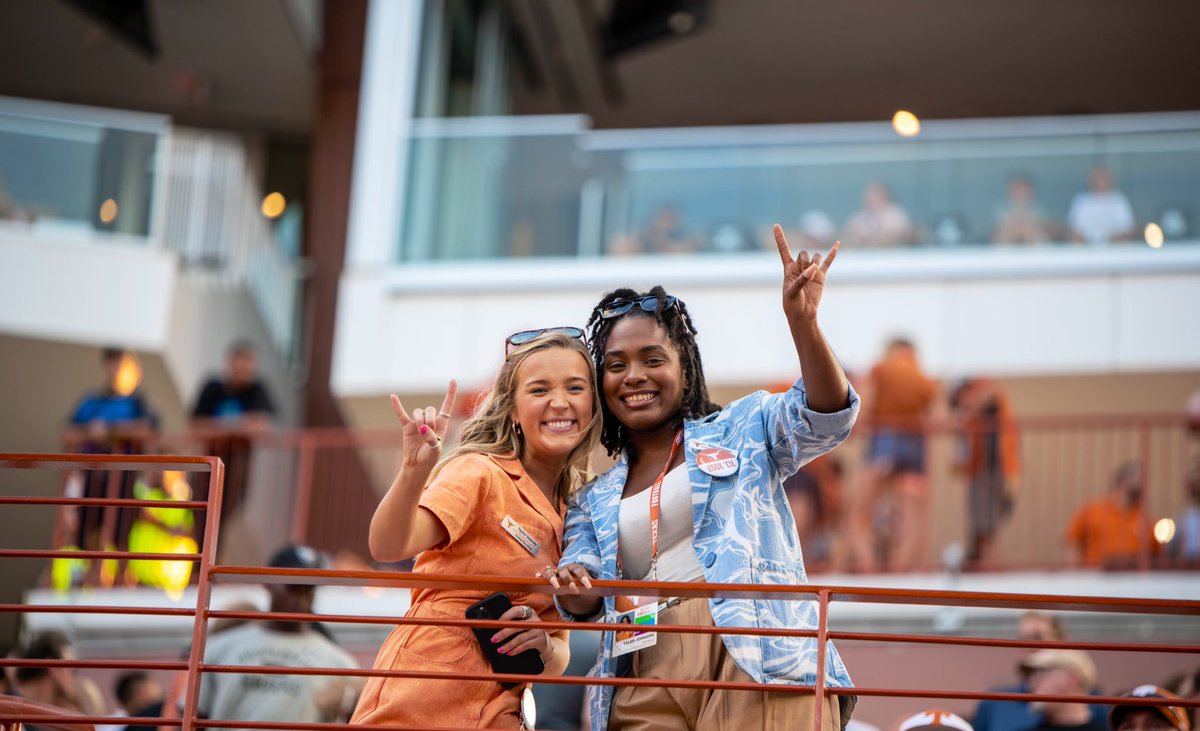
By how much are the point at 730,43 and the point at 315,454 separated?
6.68 metres

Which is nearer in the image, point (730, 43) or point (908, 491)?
point (908, 491)

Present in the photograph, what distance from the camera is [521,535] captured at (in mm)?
4941

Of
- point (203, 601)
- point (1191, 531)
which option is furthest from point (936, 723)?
point (1191, 531)

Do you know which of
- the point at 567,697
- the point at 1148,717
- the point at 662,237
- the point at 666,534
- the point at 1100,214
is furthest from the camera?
the point at 662,237

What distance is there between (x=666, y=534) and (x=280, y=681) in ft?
10.6

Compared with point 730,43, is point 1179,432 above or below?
below

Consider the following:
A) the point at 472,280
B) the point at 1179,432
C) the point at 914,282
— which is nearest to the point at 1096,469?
the point at 1179,432

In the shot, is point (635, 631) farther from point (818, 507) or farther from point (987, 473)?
point (987, 473)

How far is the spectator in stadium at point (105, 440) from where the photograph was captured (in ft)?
43.3

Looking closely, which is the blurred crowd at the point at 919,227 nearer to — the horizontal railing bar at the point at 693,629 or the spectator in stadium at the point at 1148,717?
the spectator in stadium at the point at 1148,717

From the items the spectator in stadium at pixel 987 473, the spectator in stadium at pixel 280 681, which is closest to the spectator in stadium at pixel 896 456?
the spectator in stadium at pixel 987 473

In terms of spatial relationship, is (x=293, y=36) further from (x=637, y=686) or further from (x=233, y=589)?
(x=637, y=686)

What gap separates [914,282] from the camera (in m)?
15.3

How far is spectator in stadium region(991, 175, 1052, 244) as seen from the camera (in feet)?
49.2
